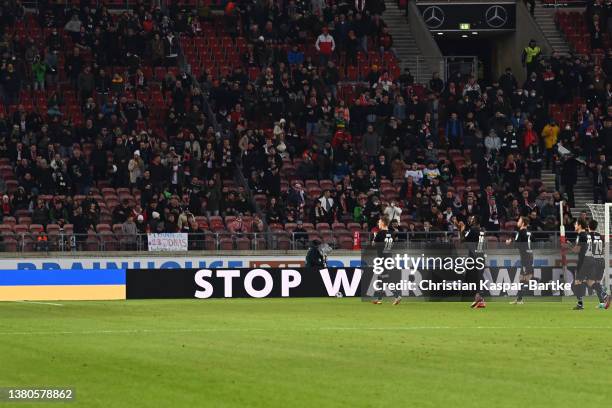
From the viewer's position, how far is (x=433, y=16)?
54.2 m

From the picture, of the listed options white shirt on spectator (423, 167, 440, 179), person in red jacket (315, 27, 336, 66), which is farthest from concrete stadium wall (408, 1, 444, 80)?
white shirt on spectator (423, 167, 440, 179)

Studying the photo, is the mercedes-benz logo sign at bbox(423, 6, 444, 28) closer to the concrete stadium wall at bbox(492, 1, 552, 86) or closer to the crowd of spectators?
the concrete stadium wall at bbox(492, 1, 552, 86)

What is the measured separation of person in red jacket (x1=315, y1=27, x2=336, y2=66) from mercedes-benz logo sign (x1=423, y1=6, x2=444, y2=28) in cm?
660

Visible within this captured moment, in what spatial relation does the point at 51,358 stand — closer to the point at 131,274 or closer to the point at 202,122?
the point at 131,274

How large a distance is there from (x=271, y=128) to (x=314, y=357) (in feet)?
92.6

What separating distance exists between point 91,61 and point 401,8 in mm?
13341

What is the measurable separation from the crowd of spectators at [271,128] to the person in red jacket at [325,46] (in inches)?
1.9

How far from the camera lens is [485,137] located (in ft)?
151

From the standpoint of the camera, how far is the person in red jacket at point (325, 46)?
48.5 m

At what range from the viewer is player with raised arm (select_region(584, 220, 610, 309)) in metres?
31.5

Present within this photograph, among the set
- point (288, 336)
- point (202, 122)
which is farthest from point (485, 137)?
point (288, 336)

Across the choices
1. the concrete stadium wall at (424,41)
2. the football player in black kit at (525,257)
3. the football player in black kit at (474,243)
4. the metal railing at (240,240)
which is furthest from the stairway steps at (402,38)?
the football player in black kit at (474,243)

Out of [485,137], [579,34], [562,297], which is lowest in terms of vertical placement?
[562,297]

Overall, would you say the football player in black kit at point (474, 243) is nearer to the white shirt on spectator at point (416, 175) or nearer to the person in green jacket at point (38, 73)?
the white shirt on spectator at point (416, 175)
